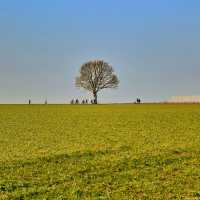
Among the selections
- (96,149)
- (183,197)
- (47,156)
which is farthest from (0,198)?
(96,149)

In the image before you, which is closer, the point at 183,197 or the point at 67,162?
the point at 183,197

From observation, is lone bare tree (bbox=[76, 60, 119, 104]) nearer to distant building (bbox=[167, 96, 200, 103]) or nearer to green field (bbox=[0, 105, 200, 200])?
distant building (bbox=[167, 96, 200, 103])

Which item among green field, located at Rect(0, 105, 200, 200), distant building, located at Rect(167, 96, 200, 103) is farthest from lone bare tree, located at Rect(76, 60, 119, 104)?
green field, located at Rect(0, 105, 200, 200)

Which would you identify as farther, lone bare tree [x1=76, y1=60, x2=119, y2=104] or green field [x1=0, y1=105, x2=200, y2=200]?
lone bare tree [x1=76, y1=60, x2=119, y2=104]

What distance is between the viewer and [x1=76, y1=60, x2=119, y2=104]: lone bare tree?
13475 cm

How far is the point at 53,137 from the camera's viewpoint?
1148 inches

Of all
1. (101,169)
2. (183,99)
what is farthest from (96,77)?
(101,169)

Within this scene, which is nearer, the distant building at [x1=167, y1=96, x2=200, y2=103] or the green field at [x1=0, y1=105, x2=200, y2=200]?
the green field at [x1=0, y1=105, x2=200, y2=200]

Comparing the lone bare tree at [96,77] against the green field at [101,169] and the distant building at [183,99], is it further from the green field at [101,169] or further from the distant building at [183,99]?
the green field at [101,169]

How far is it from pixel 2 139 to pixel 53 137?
308cm

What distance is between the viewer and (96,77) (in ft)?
444

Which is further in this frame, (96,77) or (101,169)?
(96,77)

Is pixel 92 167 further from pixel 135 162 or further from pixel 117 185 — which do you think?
pixel 117 185

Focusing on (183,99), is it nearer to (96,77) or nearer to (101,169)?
(96,77)
